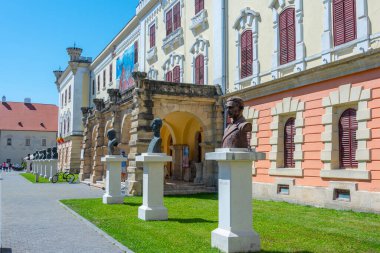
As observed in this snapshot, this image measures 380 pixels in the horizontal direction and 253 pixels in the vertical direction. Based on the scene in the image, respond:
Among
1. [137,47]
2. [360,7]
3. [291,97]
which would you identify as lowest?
[291,97]

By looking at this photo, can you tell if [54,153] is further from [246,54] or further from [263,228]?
[263,228]

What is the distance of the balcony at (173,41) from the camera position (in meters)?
25.7

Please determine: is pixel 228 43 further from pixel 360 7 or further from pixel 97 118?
pixel 97 118

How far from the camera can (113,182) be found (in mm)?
16297

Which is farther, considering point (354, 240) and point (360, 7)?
point (360, 7)

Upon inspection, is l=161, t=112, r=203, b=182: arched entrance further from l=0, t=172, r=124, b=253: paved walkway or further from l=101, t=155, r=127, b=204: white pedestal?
l=0, t=172, r=124, b=253: paved walkway

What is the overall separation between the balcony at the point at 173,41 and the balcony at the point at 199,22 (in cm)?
144

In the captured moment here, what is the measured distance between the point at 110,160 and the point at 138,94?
4.36m

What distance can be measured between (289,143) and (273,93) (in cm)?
216

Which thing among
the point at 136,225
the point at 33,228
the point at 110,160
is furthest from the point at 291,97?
the point at 33,228

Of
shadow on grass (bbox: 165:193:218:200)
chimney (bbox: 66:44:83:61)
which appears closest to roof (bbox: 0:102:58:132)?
chimney (bbox: 66:44:83:61)

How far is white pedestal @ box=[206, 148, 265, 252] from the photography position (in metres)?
7.76

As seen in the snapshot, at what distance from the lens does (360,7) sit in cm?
1326

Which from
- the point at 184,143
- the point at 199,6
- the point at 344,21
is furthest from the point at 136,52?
the point at 344,21
